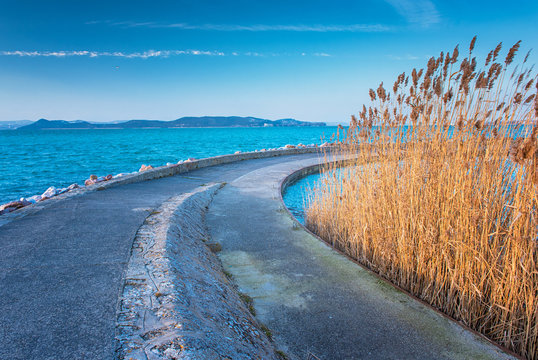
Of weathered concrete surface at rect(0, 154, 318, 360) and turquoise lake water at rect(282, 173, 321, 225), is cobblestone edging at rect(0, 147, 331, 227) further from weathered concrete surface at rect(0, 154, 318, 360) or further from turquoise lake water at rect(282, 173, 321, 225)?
turquoise lake water at rect(282, 173, 321, 225)

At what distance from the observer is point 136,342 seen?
5.33 feet

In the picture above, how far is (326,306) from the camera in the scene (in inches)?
108

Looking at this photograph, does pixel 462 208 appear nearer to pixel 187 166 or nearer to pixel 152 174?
pixel 152 174

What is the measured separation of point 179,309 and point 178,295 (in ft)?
0.64

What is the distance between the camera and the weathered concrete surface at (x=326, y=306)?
225cm

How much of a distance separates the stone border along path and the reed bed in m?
0.26

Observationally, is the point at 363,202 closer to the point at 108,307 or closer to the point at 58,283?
the point at 108,307

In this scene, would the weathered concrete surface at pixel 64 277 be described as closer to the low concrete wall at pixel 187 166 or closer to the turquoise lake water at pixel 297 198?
the low concrete wall at pixel 187 166

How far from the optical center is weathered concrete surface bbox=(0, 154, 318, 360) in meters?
1.61

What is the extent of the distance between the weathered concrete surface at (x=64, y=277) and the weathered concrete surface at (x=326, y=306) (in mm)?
1198

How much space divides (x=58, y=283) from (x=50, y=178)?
57.0ft

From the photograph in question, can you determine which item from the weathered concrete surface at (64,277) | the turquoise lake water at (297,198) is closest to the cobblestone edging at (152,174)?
the weathered concrete surface at (64,277)

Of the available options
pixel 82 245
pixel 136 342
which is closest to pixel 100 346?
pixel 136 342

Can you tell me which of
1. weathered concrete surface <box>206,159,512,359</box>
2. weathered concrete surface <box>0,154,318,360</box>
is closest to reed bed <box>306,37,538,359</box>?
weathered concrete surface <box>206,159,512,359</box>
